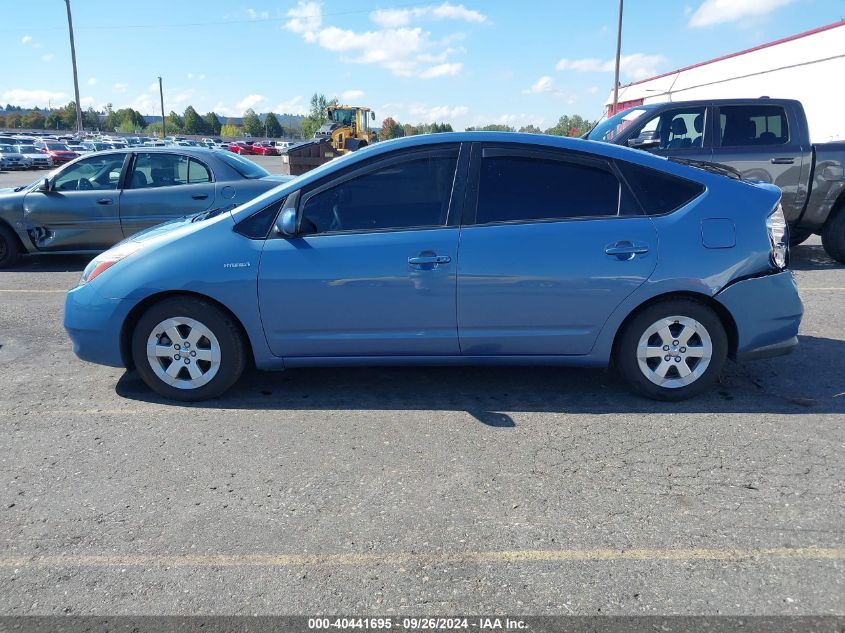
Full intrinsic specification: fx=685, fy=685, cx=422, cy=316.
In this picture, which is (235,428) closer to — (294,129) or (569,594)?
(569,594)

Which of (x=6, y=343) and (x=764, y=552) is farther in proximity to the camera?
(x=6, y=343)

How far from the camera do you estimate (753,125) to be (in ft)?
28.6

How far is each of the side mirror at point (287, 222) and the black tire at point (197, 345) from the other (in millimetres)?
676

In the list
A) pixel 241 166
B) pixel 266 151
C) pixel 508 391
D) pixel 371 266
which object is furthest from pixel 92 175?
pixel 266 151

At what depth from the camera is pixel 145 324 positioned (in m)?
4.44

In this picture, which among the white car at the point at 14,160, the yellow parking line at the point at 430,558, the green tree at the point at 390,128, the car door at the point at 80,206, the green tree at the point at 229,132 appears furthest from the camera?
the green tree at the point at 229,132

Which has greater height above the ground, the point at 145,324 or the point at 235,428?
the point at 145,324

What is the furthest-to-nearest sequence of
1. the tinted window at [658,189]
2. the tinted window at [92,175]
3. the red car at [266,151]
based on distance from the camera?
the red car at [266,151] < the tinted window at [92,175] < the tinted window at [658,189]

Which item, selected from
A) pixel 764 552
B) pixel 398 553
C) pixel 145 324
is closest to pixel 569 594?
pixel 398 553

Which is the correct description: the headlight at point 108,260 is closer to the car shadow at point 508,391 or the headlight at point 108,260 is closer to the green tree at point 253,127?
the car shadow at point 508,391

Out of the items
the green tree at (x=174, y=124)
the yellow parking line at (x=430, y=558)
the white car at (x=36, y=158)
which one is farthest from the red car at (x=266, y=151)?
the yellow parking line at (x=430, y=558)

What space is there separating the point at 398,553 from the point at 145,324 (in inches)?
97.2

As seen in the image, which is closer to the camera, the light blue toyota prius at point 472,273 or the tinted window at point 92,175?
the light blue toyota prius at point 472,273

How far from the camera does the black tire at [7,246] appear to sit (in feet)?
30.7
